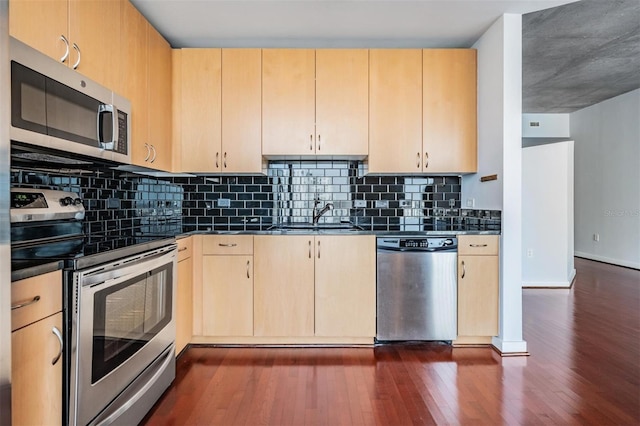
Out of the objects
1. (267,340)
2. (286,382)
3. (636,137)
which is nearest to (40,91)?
(286,382)

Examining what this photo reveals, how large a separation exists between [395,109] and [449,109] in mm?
445

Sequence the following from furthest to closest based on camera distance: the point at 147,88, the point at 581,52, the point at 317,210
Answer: the point at 581,52 → the point at 317,210 → the point at 147,88

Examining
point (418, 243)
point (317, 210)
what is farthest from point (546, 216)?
point (317, 210)

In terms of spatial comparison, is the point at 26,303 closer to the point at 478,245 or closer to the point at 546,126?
the point at 478,245

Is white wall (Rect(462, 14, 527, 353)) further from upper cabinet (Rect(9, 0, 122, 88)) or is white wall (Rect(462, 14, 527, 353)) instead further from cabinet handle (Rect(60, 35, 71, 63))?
cabinet handle (Rect(60, 35, 71, 63))

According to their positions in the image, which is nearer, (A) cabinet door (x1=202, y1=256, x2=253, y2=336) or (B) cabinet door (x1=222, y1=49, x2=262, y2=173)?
(A) cabinet door (x1=202, y1=256, x2=253, y2=336)

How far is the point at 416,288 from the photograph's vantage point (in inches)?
109

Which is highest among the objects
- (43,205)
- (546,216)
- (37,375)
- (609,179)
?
(609,179)

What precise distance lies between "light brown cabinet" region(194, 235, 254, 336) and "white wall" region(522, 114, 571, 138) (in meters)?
→ 6.90

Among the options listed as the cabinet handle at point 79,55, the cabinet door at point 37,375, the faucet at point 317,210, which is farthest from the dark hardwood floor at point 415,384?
the cabinet handle at point 79,55

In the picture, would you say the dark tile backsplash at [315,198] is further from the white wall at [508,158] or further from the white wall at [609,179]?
the white wall at [609,179]

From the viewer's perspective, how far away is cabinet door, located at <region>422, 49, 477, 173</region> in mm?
3047

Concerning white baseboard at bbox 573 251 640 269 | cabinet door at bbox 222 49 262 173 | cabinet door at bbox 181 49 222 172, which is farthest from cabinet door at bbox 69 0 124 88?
white baseboard at bbox 573 251 640 269

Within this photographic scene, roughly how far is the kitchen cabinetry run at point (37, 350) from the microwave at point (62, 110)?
1.93 feet
